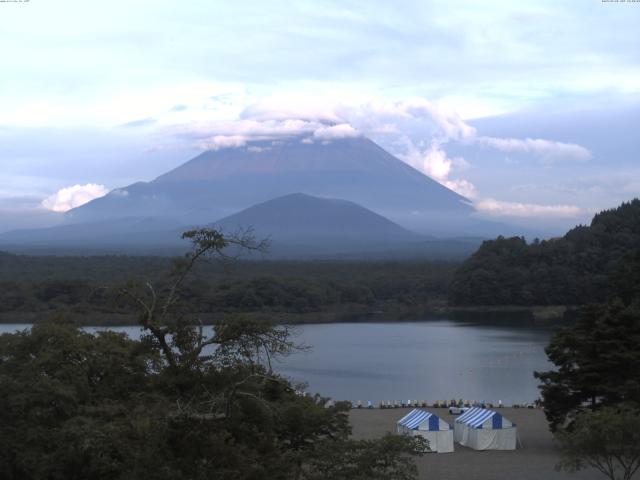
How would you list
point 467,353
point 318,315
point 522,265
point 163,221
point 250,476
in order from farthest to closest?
1. point 163,221
2. point 522,265
3. point 318,315
4. point 467,353
5. point 250,476

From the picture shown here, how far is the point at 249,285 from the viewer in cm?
5147

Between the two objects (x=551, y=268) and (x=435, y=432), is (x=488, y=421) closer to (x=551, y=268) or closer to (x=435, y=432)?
(x=435, y=432)

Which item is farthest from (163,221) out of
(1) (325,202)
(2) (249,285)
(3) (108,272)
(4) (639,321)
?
(4) (639,321)

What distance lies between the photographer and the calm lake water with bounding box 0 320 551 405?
84.5ft

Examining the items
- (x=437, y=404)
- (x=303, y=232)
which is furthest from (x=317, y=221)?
(x=437, y=404)

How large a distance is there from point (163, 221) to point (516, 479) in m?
188

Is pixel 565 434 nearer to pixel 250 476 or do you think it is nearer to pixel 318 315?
pixel 250 476

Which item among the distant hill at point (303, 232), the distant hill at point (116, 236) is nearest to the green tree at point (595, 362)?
the distant hill at point (303, 232)

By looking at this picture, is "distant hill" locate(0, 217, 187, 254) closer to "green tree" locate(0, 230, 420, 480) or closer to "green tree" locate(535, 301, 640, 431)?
"green tree" locate(535, 301, 640, 431)

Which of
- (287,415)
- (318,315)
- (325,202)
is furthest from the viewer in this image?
(325,202)

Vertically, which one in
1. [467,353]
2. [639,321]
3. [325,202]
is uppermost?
[325,202]

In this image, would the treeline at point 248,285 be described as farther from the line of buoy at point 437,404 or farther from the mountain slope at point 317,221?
the mountain slope at point 317,221

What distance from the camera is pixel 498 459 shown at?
1559 centimetres

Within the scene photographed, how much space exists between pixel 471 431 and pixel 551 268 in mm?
41604
